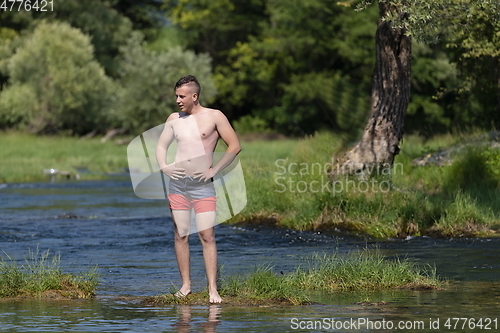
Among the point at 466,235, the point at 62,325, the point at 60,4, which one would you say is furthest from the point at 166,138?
the point at 60,4

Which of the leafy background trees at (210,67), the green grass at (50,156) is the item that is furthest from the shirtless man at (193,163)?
the leafy background trees at (210,67)

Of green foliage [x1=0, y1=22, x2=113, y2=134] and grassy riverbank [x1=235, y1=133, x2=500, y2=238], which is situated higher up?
green foliage [x1=0, y1=22, x2=113, y2=134]

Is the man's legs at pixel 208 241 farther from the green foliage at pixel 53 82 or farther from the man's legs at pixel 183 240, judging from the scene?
the green foliage at pixel 53 82

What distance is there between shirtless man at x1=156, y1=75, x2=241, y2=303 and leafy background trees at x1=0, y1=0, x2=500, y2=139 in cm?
3072

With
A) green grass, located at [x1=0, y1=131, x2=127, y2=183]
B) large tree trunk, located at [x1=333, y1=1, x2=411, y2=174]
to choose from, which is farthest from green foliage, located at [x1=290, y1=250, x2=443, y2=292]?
green grass, located at [x1=0, y1=131, x2=127, y2=183]

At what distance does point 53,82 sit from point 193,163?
3847cm

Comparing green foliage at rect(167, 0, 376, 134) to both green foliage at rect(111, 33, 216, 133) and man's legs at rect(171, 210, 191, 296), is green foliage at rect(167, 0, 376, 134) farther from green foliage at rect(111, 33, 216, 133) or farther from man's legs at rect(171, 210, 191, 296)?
man's legs at rect(171, 210, 191, 296)

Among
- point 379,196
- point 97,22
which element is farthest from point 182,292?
point 97,22

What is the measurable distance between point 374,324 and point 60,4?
47686mm

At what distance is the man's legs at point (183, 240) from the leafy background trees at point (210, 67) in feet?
101

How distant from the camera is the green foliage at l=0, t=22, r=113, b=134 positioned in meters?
46.1

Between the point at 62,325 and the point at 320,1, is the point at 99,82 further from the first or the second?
the point at 62,325

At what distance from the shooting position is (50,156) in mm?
36844

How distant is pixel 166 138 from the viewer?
9.30 m
